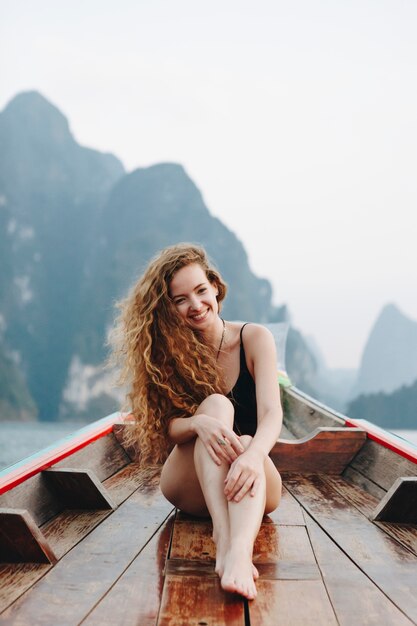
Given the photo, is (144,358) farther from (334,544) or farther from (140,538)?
(334,544)

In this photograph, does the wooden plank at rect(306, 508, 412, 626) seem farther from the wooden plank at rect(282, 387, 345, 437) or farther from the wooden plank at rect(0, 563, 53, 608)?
the wooden plank at rect(282, 387, 345, 437)

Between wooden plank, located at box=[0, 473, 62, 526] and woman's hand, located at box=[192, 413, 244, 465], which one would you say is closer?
woman's hand, located at box=[192, 413, 244, 465]

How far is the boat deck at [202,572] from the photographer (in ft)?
4.07

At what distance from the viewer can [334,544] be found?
172cm

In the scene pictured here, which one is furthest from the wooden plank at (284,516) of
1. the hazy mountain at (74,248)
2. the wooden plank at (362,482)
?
the hazy mountain at (74,248)

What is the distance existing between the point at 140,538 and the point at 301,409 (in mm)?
2448

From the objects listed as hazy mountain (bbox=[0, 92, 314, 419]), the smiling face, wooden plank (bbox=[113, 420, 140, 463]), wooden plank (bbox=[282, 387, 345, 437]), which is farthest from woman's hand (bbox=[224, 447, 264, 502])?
hazy mountain (bbox=[0, 92, 314, 419])

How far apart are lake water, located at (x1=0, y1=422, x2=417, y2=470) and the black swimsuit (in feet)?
112

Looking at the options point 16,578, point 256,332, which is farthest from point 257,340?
point 16,578

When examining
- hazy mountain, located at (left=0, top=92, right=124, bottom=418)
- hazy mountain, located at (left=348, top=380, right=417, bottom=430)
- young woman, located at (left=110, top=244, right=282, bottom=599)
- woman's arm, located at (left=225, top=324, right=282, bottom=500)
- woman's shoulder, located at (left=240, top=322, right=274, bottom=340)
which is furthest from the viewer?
hazy mountain, located at (left=0, top=92, right=124, bottom=418)

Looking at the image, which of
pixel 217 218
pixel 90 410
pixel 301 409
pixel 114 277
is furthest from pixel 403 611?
pixel 217 218

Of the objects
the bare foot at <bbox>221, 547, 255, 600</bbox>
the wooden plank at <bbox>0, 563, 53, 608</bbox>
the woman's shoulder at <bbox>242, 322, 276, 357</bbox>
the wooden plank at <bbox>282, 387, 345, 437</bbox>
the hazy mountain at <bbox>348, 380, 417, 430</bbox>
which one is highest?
the woman's shoulder at <bbox>242, 322, 276, 357</bbox>

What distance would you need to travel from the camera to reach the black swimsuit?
6.61 feet

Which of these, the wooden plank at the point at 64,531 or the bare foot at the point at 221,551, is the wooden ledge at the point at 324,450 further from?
the bare foot at the point at 221,551
